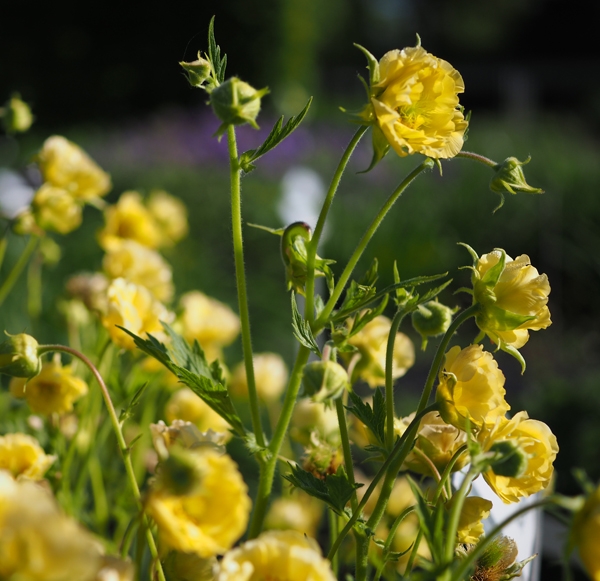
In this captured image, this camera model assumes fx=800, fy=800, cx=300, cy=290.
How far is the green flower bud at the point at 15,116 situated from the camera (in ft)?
2.66

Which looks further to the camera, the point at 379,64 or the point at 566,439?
A: the point at 566,439

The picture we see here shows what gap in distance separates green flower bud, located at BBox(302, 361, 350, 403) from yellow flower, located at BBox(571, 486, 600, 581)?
0.44ft

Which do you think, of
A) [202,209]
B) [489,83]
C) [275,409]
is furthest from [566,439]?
[489,83]

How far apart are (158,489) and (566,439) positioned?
4.19ft

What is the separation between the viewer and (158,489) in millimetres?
303

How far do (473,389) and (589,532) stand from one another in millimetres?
119

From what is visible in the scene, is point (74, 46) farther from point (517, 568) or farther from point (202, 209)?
point (517, 568)

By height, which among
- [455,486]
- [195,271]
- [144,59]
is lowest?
[144,59]

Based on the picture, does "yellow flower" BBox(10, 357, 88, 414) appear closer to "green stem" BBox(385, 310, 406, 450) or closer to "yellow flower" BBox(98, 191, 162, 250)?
"green stem" BBox(385, 310, 406, 450)

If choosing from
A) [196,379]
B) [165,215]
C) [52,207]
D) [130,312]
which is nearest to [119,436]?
[196,379]

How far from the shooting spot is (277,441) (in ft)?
1.45

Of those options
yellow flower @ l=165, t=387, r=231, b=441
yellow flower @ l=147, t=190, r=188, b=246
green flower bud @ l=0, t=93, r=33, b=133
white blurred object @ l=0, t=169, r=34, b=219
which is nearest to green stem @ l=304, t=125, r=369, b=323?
yellow flower @ l=165, t=387, r=231, b=441

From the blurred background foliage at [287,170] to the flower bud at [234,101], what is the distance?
0.10 m

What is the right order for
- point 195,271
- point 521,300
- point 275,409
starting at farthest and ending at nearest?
point 195,271, point 275,409, point 521,300
